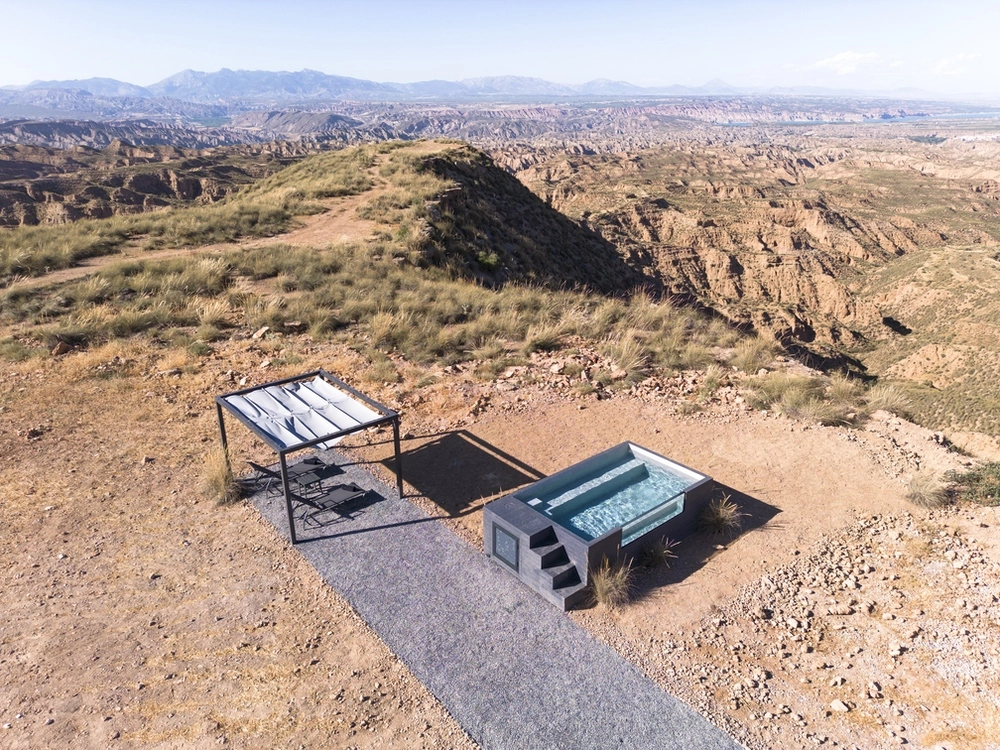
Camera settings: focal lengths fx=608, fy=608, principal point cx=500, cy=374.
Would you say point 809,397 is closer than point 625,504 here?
No

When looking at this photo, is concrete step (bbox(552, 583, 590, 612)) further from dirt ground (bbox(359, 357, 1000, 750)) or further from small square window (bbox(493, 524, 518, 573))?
small square window (bbox(493, 524, 518, 573))

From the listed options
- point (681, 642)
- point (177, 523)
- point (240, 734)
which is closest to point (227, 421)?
point (177, 523)

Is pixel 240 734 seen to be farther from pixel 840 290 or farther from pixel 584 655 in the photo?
pixel 840 290

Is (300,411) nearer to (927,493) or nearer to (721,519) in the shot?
(721,519)

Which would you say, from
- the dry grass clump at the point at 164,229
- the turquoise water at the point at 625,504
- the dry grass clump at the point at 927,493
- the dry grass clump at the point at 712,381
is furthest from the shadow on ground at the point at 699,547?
the dry grass clump at the point at 164,229

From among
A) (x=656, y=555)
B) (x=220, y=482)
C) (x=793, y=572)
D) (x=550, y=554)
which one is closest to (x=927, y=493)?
(x=793, y=572)

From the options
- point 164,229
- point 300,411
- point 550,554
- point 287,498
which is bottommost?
point 550,554

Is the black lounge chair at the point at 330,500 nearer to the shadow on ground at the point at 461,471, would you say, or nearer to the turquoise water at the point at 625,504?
the shadow on ground at the point at 461,471
